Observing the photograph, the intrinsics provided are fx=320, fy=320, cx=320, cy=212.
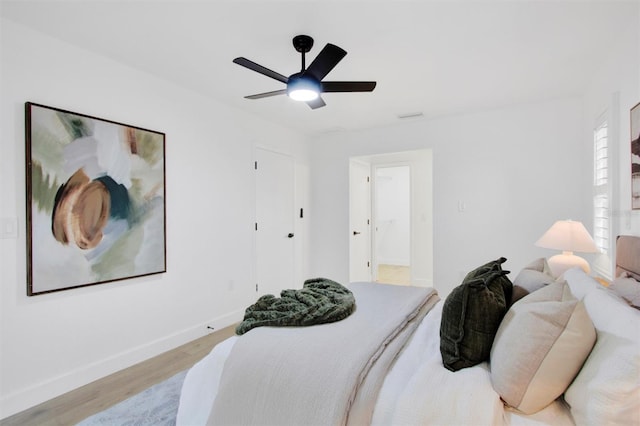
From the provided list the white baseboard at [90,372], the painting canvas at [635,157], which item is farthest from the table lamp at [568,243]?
the white baseboard at [90,372]

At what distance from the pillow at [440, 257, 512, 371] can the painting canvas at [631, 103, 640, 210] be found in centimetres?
134

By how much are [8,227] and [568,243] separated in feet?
13.1

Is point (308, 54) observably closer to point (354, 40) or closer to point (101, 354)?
point (354, 40)

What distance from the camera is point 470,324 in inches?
50.8

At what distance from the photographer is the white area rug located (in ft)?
6.33

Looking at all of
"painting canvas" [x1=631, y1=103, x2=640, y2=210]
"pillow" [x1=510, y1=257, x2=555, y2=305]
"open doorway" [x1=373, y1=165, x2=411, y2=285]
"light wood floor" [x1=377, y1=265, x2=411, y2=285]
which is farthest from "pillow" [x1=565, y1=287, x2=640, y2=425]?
"open doorway" [x1=373, y1=165, x2=411, y2=285]

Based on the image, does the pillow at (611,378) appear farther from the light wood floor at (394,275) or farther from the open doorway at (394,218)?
the open doorway at (394,218)

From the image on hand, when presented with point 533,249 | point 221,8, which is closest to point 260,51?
point 221,8

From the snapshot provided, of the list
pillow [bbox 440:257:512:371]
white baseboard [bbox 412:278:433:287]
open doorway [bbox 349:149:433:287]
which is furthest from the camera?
white baseboard [bbox 412:278:433:287]

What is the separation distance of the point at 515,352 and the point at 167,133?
311 centimetres

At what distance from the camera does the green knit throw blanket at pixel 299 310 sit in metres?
1.72

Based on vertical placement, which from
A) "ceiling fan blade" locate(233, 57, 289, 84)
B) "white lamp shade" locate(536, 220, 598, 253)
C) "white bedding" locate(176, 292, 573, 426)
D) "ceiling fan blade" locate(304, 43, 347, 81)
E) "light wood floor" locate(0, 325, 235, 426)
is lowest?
"light wood floor" locate(0, 325, 235, 426)

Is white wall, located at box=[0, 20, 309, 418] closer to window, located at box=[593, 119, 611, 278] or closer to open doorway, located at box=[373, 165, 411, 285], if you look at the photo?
window, located at box=[593, 119, 611, 278]

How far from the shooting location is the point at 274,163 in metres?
4.35
